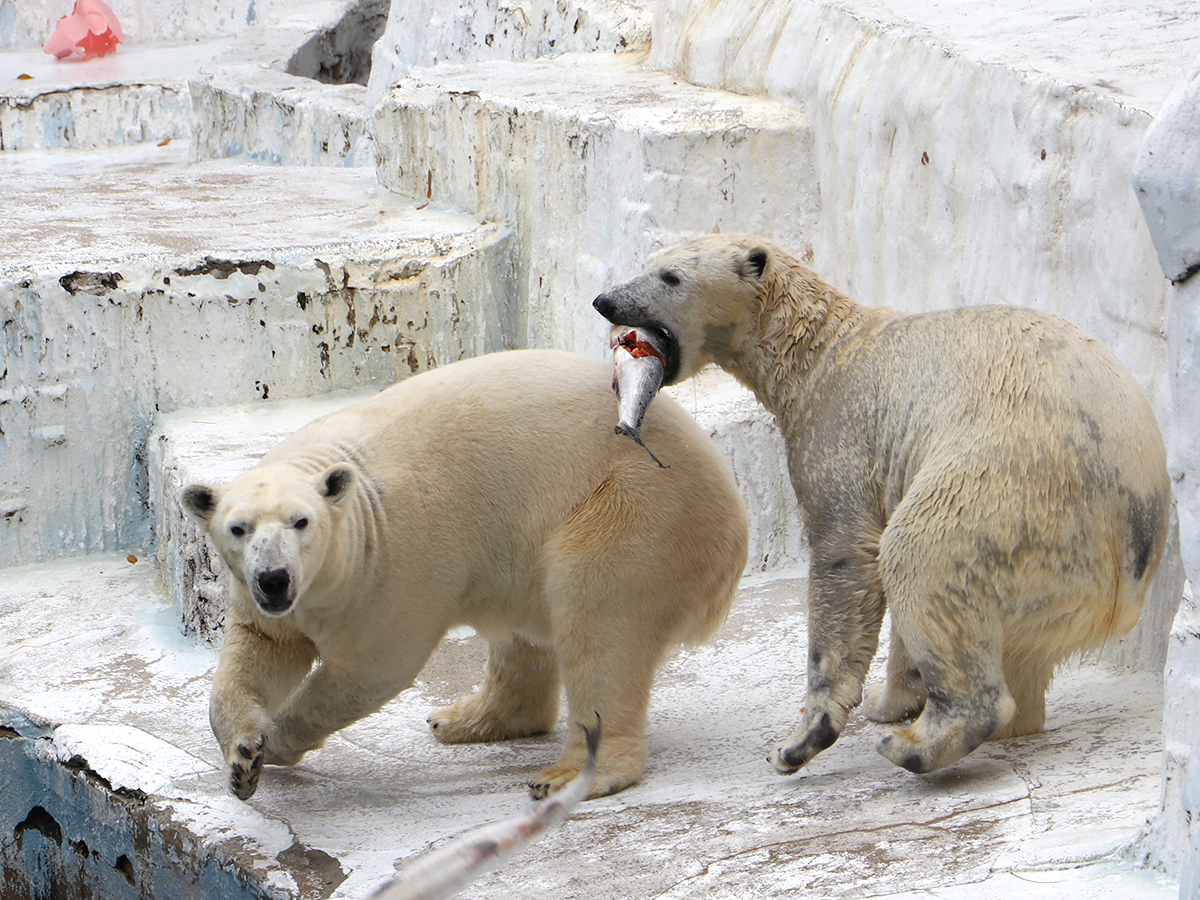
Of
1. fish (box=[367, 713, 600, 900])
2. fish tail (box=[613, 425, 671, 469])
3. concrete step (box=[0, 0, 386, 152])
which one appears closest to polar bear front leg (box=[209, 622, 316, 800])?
fish tail (box=[613, 425, 671, 469])

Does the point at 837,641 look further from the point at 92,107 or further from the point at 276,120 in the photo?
the point at 92,107

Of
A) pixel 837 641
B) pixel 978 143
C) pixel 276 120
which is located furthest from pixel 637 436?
pixel 276 120

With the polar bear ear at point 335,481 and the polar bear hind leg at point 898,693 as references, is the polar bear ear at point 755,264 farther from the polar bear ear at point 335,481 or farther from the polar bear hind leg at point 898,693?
the polar bear ear at point 335,481

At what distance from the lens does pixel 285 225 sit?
21.0 ft

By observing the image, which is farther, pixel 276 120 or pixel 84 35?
pixel 84 35

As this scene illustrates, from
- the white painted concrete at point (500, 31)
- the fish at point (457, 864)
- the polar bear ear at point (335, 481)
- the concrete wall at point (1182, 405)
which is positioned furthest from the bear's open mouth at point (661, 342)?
the white painted concrete at point (500, 31)

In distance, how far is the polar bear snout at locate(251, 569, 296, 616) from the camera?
3.04 meters

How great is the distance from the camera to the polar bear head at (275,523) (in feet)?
10.1

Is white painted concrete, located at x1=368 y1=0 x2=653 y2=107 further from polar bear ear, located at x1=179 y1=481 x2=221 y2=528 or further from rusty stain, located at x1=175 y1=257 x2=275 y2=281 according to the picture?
polar bear ear, located at x1=179 y1=481 x2=221 y2=528

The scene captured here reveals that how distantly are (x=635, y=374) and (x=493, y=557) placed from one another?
0.58 metres

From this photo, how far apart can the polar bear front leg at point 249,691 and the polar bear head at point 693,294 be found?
1163 mm

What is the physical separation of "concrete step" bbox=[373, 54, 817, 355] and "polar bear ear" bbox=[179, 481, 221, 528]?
2579mm

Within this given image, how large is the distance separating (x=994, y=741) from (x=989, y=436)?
2.56 ft

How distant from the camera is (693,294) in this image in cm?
363
